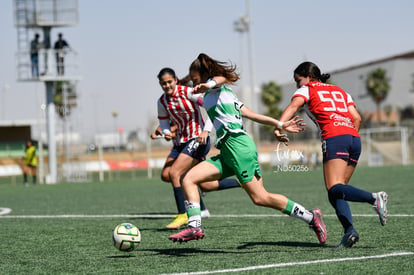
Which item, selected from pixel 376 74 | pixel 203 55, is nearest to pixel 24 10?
→ pixel 203 55

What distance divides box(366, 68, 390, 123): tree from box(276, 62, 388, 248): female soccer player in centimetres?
8913

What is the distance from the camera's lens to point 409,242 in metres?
6.89

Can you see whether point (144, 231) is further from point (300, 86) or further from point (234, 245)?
point (300, 86)

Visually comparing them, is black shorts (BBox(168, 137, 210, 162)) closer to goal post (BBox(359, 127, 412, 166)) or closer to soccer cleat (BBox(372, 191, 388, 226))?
soccer cleat (BBox(372, 191, 388, 226))

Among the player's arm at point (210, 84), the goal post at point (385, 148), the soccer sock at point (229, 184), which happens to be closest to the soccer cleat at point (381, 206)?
the player's arm at point (210, 84)

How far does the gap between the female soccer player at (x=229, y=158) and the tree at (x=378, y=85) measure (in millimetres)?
89287

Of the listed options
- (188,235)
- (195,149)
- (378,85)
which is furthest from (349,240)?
(378,85)

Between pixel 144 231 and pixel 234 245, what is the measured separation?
7.08 ft

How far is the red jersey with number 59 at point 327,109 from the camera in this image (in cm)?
674

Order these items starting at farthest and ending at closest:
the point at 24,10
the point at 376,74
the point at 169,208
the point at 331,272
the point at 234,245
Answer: the point at 376,74
the point at 24,10
the point at 169,208
the point at 234,245
the point at 331,272

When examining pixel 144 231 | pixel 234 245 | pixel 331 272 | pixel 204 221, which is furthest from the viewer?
pixel 204 221

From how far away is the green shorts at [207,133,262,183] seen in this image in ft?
22.3

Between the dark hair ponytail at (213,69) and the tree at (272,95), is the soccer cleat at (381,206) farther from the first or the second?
the tree at (272,95)

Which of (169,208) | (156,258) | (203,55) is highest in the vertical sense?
(203,55)
